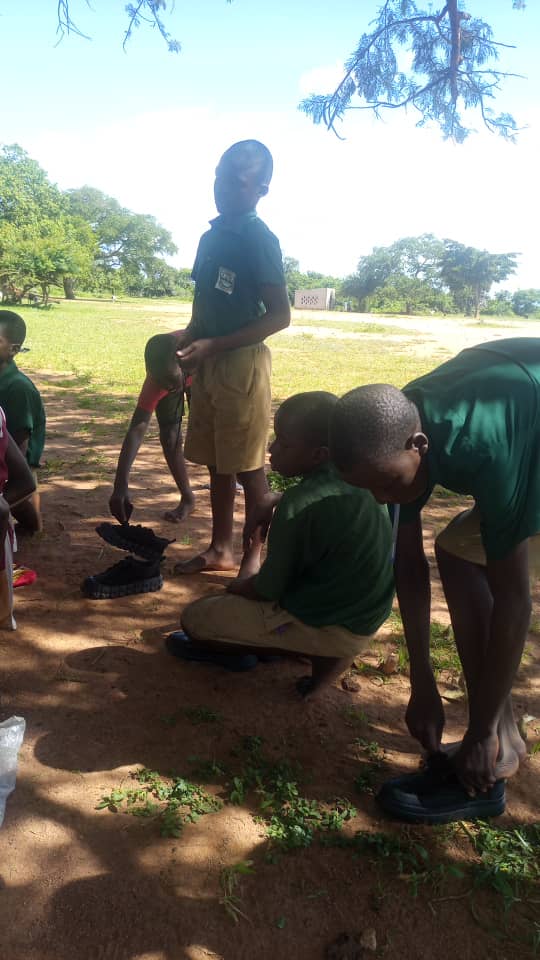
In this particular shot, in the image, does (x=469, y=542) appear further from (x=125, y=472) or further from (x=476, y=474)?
(x=125, y=472)

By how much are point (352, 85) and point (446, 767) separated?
643cm

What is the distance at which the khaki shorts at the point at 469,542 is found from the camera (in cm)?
193

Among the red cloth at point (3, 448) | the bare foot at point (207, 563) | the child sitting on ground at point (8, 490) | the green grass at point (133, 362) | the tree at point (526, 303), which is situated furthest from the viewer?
the tree at point (526, 303)

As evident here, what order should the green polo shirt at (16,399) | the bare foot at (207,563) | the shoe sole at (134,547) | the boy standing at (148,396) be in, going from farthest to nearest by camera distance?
the green polo shirt at (16,399) < the bare foot at (207,563) < the boy standing at (148,396) < the shoe sole at (134,547)

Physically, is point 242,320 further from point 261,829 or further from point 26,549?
point 261,829

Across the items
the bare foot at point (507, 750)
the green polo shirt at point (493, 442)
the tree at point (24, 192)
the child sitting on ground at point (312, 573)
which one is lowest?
the bare foot at point (507, 750)

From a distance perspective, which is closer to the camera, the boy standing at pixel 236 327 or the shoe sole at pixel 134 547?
the boy standing at pixel 236 327

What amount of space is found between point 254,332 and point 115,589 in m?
1.32

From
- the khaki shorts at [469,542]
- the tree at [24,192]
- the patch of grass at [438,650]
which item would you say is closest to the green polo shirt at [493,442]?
the khaki shorts at [469,542]

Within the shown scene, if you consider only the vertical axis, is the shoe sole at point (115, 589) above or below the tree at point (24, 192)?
below

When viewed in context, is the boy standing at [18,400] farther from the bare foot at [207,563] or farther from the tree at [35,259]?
the tree at [35,259]

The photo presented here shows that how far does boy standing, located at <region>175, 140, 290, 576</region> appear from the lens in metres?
3.08

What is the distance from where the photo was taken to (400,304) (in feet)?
196

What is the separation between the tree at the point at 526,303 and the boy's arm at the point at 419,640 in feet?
199
